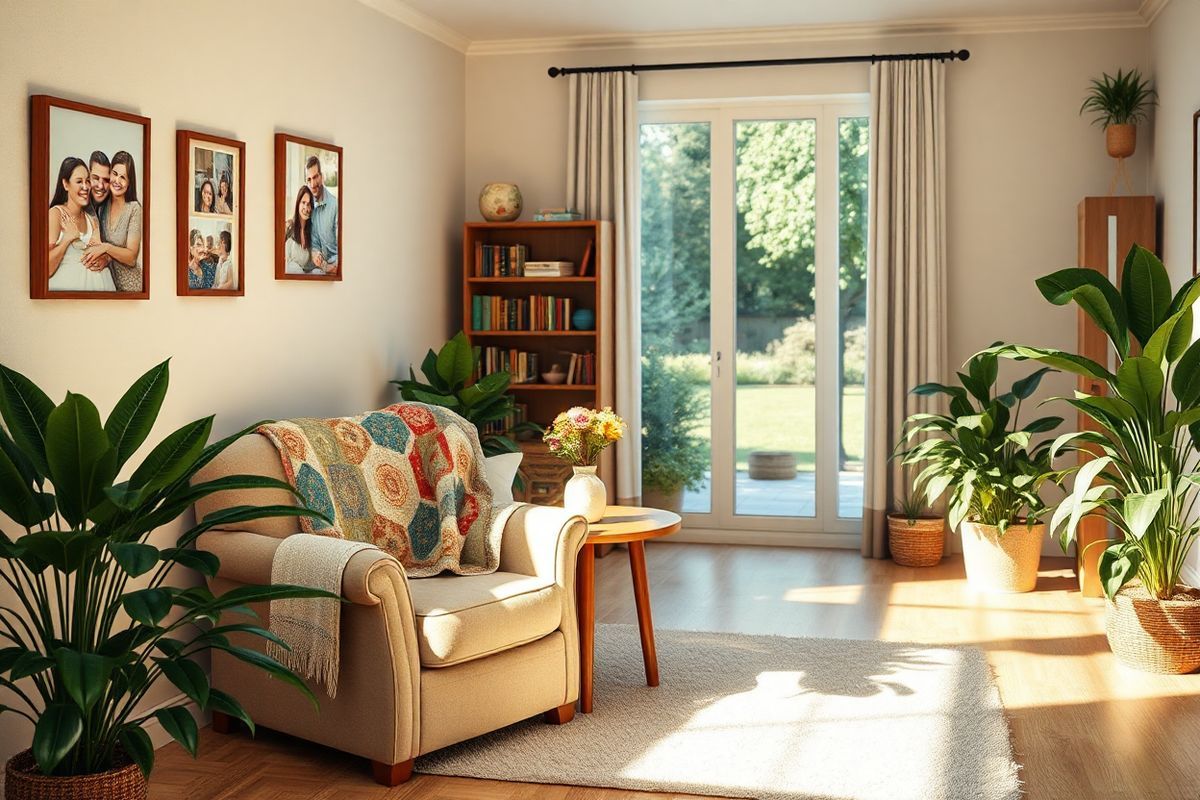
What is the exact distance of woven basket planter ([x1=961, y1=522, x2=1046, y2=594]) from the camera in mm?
5336

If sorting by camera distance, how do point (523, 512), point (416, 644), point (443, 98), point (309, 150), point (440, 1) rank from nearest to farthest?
point (416, 644)
point (523, 512)
point (309, 150)
point (440, 1)
point (443, 98)

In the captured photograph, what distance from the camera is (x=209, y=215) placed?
4066 mm

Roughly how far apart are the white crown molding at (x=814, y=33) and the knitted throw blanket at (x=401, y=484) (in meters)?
3.10

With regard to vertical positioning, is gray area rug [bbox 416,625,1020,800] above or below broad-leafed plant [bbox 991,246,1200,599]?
below

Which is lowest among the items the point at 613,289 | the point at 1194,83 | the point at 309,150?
the point at 613,289

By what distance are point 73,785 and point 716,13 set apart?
4634mm

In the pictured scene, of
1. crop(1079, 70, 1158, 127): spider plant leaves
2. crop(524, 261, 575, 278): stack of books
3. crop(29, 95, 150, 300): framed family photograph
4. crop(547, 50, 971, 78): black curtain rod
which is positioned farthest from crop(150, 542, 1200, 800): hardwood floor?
crop(547, 50, 971, 78): black curtain rod

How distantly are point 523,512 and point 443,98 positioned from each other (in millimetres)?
3163

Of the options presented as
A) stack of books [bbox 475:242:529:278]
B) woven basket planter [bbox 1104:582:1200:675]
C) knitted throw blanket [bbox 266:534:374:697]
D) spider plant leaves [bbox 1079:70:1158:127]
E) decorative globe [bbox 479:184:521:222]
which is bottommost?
woven basket planter [bbox 1104:582:1200:675]

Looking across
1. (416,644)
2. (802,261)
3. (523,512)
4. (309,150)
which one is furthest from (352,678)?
(802,261)

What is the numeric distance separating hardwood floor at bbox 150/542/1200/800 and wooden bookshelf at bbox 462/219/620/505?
1.83ft

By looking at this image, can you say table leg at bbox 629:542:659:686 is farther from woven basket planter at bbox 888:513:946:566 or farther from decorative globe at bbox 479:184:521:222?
decorative globe at bbox 479:184:521:222

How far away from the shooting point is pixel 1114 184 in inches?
229

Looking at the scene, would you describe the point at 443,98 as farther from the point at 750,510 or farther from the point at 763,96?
the point at 750,510
